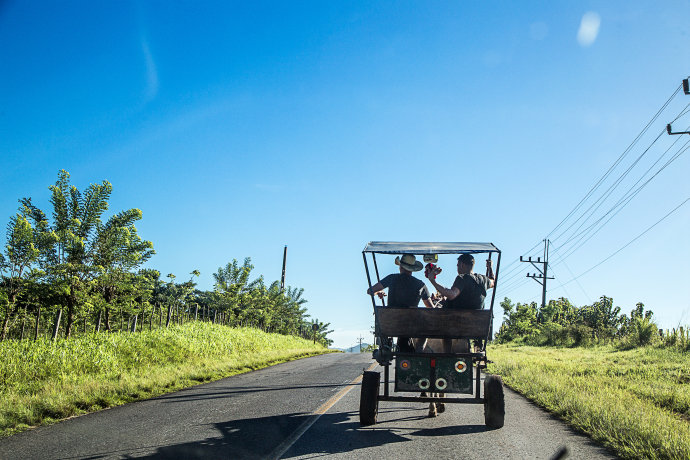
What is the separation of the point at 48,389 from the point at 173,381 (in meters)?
2.69

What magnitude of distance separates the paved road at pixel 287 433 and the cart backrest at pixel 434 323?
1260 millimetres

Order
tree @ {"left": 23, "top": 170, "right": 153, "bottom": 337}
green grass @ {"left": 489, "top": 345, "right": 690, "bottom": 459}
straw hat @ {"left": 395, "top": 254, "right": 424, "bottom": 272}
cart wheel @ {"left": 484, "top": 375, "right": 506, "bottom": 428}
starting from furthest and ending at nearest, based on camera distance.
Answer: tree @ {"left": 23, "top": 170, "right": 153, "bottom": 337} → straw hat @ {"left": 395, "top": 254, "right": 424, "bottom": 272} → cart wheel @ {"left": 484, "top": 375, "right": 506, "bottom": 428} → green grass @ {"left": 489, "top": 345, "right": 690, "bottom": 459}

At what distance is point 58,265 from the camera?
13.8m

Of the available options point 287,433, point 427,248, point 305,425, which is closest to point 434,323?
point 427,248

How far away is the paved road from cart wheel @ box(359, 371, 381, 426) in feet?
0.47

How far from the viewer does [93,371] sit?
11602 millimetres

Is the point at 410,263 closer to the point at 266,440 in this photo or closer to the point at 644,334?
the point at 266,440

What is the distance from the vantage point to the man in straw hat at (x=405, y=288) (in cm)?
711

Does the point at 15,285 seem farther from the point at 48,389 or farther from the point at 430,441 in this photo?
the point at 430,441

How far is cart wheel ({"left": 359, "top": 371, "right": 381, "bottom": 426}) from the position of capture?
6508 millimetres

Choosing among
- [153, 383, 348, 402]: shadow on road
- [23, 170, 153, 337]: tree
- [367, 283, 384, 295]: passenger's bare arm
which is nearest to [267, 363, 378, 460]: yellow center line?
[153, 383, 348, 402]: shadow on road

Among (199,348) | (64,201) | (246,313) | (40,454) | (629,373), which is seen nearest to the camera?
(40,454)

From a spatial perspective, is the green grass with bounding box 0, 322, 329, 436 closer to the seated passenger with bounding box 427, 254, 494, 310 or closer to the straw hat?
the straw hat

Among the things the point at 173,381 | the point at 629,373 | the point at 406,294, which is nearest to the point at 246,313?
the point at 173,381
